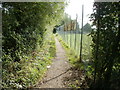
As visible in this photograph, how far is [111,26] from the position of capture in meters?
2.52

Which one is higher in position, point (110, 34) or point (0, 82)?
point (110, 34)

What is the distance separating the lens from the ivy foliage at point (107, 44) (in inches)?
95.6

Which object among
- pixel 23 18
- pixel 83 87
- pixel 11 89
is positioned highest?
pixel 23 18

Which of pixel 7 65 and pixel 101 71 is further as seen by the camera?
pixel 7 65

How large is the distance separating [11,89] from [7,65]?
35.8 inches

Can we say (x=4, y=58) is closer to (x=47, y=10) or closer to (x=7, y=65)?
(x=7, y=65)

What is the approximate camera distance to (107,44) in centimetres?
258

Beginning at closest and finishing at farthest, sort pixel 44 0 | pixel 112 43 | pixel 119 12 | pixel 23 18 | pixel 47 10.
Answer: pixel 119 12, pixel 112 43, pixel 44 0, pixel 23 18, pixel 47 10

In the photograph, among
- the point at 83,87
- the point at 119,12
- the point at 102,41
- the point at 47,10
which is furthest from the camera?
the point at 47,10

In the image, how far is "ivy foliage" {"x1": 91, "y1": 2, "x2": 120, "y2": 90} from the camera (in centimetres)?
243

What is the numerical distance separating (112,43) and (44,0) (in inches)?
139

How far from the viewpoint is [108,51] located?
2576 millimetres

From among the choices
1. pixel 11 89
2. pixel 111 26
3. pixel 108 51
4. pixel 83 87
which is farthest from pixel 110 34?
pixel 11 89

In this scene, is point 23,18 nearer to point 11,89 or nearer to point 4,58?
point 4,58
